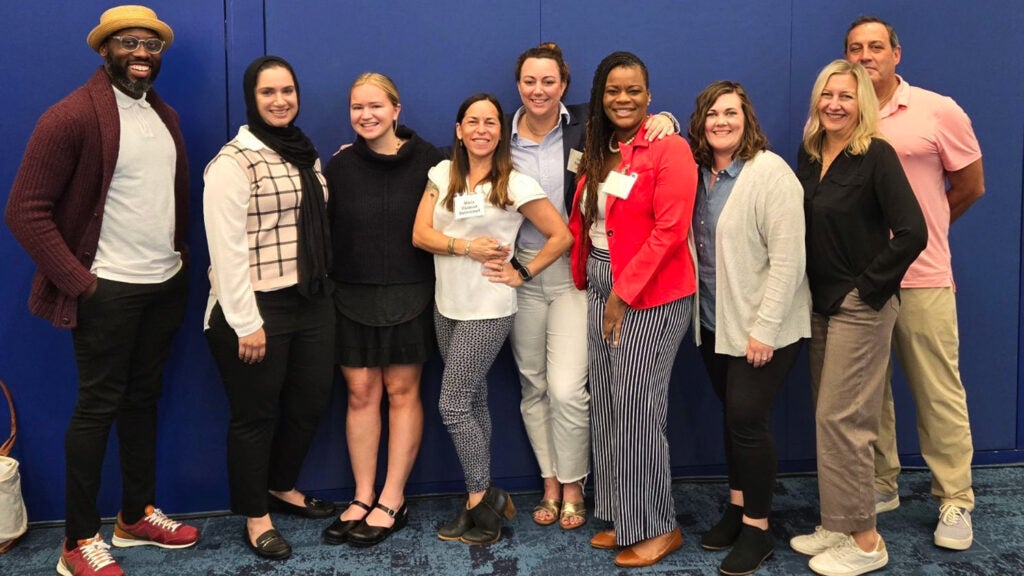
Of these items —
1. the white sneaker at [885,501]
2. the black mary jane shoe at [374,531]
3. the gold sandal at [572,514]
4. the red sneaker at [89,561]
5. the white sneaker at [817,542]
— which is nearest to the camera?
the red sneaker at [89,561]

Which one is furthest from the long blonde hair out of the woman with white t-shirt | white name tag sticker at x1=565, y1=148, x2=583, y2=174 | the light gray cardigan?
the woman with white t-shirt

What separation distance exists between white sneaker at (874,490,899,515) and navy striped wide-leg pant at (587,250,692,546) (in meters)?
0.92

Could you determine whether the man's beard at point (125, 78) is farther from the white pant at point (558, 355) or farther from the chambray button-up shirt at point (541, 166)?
the white pant at point (558, 355)

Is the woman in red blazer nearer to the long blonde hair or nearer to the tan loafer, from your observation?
the tan loafer

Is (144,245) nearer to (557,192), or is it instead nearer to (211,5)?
(211,5)

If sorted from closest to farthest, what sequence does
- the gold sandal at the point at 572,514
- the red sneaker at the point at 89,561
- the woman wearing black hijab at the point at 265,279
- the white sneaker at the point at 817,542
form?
1. the woman wearing black hijab at the point at 265,279
2. the red sneaker at the point at 89,561
3. the white sneaker at the point at 817,542
4. the gold sandal at the point at 572,514

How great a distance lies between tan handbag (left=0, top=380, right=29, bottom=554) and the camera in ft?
10.1

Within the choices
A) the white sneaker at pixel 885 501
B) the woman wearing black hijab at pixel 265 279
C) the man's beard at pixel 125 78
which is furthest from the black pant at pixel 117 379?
the white sneaker at pixel 885 501

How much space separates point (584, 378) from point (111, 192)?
67.6 inches

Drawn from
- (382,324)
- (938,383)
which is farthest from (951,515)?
(382,324)

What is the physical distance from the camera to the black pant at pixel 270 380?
2912mm

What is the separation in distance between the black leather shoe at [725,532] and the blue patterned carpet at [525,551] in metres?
0.04

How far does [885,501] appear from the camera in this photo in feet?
11.1

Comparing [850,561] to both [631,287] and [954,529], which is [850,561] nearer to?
[954,529]
